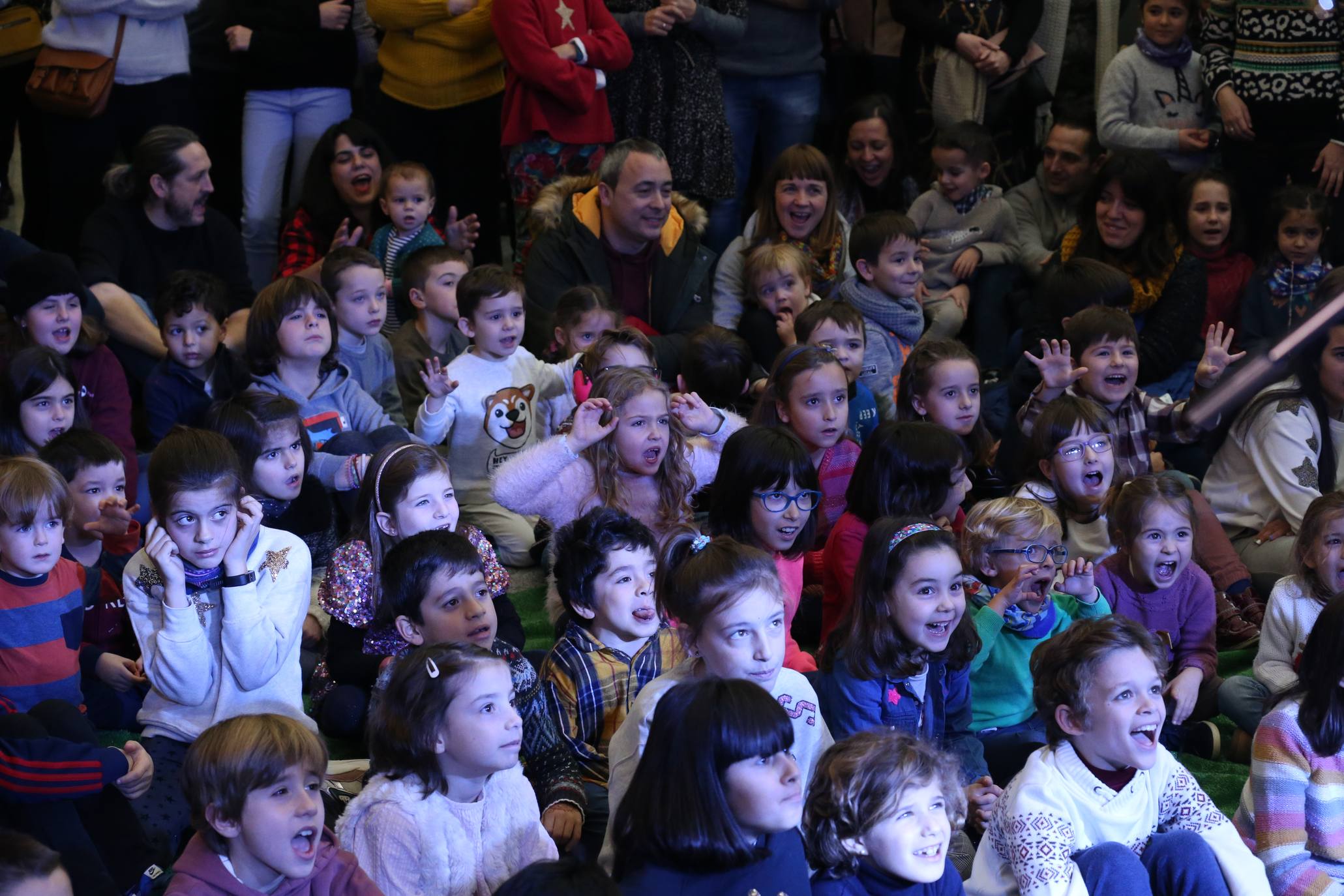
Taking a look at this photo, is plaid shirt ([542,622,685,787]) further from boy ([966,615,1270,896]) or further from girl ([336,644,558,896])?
boy ([966,615,1270,896])

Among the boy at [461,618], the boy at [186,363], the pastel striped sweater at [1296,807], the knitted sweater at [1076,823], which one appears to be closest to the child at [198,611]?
the boy at [461,618]

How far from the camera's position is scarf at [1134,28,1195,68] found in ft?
19.9

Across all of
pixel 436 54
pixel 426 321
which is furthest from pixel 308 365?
pixel 436 54

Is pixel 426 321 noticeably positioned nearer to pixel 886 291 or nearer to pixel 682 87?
pixel 682 87

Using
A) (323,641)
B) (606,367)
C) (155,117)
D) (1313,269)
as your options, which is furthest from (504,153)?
(1313,269)

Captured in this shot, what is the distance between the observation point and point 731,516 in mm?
3732

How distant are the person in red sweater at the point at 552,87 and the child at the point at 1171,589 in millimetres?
2584

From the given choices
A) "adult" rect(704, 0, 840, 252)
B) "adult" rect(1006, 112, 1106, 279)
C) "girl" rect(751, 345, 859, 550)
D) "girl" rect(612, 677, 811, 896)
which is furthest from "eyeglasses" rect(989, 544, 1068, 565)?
"adult" rect(704, 0, 840, 252)

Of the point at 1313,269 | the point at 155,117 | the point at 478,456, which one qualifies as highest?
the point at 1313,269

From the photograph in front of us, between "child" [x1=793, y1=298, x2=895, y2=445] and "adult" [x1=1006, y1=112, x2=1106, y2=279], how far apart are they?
154 cm

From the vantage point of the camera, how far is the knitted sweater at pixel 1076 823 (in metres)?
2.72

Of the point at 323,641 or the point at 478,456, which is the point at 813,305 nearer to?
the point at 478,456

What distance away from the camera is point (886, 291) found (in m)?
5.25

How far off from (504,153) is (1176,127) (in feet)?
8.52
